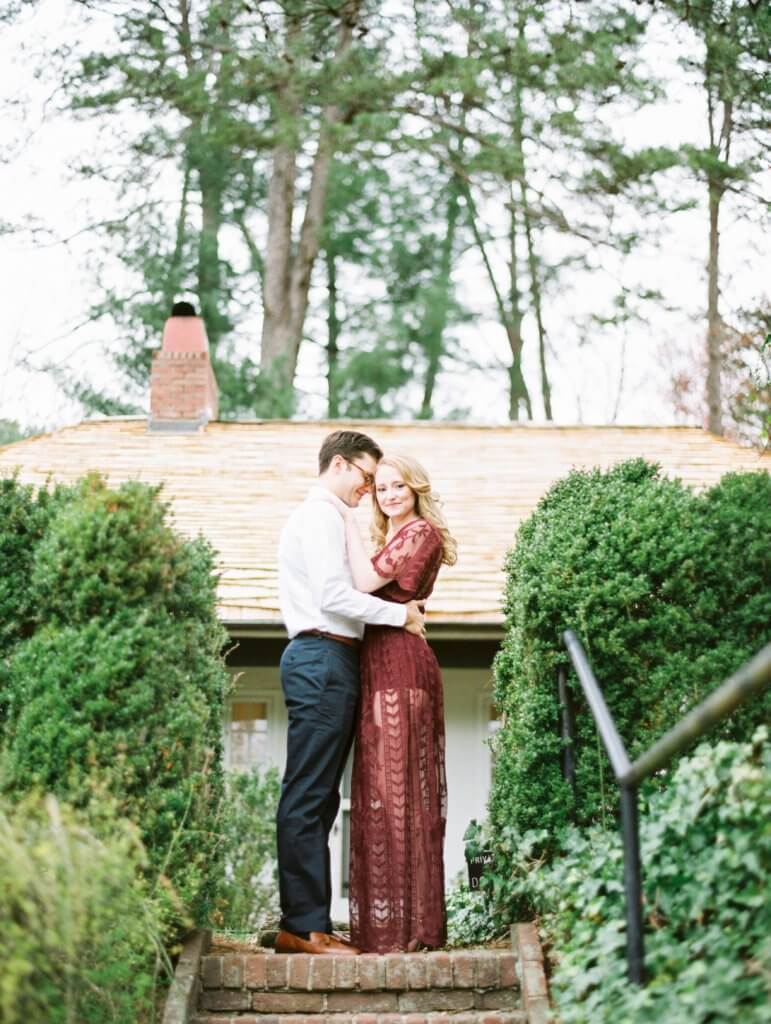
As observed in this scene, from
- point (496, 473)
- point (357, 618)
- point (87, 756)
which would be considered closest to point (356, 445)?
point (357, 618)

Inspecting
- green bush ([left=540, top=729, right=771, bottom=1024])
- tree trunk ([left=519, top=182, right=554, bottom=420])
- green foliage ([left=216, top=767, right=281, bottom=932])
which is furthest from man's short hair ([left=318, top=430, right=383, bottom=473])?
tree trunk ([left=519, top=182, right=554, bottom=420])

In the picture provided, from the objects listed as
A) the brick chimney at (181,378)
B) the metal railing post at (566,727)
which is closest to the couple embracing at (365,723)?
the metal railing post at (566,727)

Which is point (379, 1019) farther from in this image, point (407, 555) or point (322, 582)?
point (407, 555)

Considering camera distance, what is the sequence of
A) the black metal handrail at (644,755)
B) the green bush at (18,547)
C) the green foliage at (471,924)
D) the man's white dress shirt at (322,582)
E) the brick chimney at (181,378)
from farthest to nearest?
the brick chimney at (181,378)
the green foliage at (471,924)
the man's white dress shirt at (322,582)
the green bush at (18,547)
the black metal handrail at (644,755)

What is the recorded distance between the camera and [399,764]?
5.24 meters

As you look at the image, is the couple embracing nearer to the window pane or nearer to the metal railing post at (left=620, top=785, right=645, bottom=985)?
the metal railing post at (left=620, top=785, right=645, bottom=985)

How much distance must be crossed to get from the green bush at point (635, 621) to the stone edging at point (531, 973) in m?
0.38

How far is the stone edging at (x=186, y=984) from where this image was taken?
14.2 ft

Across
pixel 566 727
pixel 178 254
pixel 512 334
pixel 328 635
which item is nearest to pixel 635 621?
pixel 566 727

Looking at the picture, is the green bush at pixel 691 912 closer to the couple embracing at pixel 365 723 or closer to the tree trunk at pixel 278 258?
the couple embracing at pixel 365 723

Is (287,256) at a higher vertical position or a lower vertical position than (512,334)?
higher

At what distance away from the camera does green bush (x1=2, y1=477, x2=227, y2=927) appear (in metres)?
4.41

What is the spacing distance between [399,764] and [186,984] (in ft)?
4.01

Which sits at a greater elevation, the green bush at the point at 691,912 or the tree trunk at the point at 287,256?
the tree trunk at the point at 287,256
